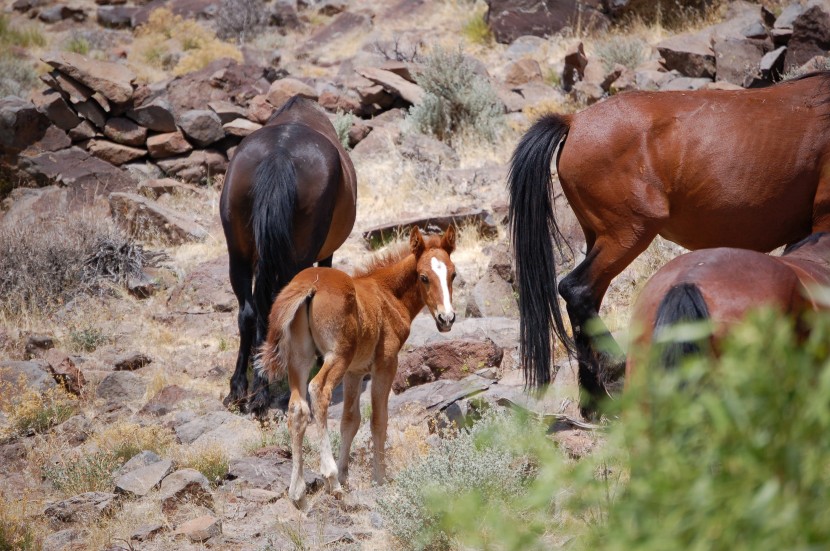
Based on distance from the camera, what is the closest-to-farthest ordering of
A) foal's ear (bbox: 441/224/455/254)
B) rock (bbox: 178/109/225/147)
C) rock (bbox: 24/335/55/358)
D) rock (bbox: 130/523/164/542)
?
rock (bbox: 130/523/164/542) → foal's ear (bbox: 441/224/455/254) → rock (bbox: 24/335/55/358) → rock (bbox: 178/109/225/147)

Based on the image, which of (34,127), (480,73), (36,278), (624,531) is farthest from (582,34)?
(624,531)

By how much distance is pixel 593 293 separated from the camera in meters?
6.44

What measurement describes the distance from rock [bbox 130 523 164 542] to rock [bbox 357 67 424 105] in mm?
12292

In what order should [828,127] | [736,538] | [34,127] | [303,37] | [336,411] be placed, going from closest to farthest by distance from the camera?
[736,538]
[828,127]
[336,411]
[34,127]
[303,37]

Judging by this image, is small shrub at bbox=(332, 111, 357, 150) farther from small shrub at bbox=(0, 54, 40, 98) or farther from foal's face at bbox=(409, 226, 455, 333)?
foal's face at bbox=(409, 226, 455, 333)

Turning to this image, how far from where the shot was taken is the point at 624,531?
73.7 inches

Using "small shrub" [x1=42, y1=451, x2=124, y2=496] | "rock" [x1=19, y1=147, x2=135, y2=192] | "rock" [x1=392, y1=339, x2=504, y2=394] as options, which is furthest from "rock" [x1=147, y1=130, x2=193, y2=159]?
"small shrub" [x1=42, y1=451, x2=124, y2=496]

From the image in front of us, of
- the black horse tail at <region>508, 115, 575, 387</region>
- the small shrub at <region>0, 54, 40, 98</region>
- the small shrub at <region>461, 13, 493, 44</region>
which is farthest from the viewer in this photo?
the small shrub at <region>461, 13, 493, 44</region>

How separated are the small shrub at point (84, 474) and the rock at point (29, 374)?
1639mm

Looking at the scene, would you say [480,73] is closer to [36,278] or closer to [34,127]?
[34,127]

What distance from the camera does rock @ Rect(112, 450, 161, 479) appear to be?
631 centimetres

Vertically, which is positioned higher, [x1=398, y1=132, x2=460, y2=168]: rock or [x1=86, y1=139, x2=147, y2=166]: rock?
[x1=398, y1=132, x2=460, y2=168]: rock

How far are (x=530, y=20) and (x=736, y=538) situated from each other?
64.6 feet

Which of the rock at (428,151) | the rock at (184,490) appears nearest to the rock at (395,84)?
the rock at (428,151)
